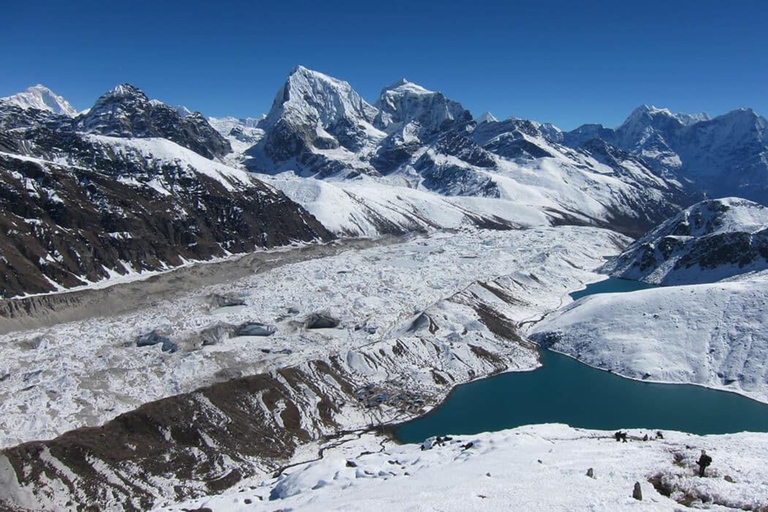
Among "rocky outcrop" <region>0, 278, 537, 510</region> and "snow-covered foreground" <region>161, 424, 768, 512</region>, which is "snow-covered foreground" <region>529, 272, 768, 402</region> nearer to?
"rocky outcrop" <region>0, 278, 537, 510</region>

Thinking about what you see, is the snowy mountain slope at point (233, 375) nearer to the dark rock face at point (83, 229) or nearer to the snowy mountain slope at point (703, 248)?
the dark rock face at point (83, 229)

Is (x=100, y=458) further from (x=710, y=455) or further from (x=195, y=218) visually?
(x=195, y=218)

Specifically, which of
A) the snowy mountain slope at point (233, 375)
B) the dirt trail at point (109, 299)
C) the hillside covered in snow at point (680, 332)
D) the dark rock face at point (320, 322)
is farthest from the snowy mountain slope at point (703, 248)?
the dirt trail at point (109, 299)

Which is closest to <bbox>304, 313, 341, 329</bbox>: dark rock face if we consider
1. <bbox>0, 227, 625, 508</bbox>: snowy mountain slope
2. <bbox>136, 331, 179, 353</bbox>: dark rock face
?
<bbox>0, 227, 625, 508</bbox>: snowy mountain slope

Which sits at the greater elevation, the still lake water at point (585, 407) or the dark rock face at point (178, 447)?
the dark rock face at point (178, 447)

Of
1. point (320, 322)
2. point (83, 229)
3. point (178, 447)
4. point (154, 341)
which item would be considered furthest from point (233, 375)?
point (83, 229)

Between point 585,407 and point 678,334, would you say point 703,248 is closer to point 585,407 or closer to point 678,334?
point 678,334
